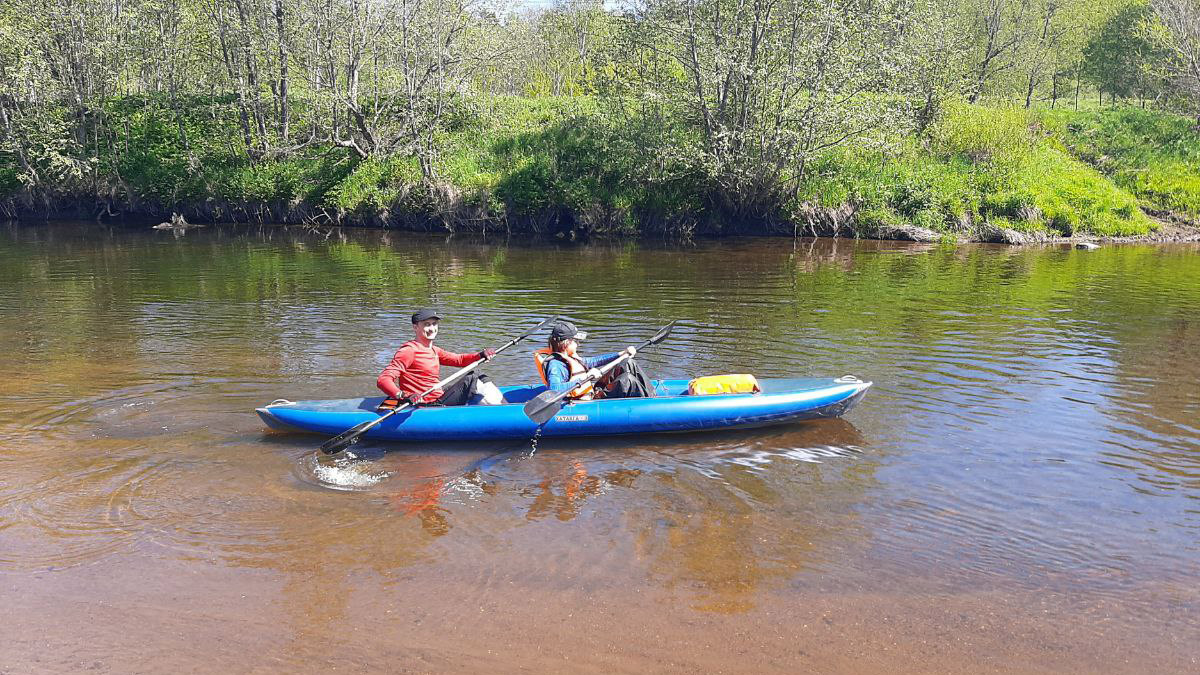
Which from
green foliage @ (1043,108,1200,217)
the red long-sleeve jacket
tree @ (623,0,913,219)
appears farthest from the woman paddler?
green foliage @ (1043,108,1200,217)

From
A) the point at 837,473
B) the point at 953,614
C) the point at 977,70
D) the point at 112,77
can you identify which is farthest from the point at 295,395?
the point at 977,70

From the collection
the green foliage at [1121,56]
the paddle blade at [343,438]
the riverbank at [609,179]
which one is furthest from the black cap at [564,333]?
the green foliage at [1121,56]

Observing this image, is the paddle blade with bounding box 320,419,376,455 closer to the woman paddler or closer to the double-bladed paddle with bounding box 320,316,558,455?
the double-bladed paddle with bounding box 320,316,558,455

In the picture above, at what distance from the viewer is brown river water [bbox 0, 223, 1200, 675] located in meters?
4.99

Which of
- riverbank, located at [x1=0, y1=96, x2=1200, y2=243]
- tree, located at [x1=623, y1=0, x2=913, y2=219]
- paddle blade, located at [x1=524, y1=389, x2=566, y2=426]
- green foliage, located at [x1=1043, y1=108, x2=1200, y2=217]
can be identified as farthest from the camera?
green foliage, located at [x1=1043, y1=108, x2=1200, y2=217]

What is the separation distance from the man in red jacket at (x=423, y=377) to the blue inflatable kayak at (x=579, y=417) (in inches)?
7.8

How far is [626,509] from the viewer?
6.80 metres

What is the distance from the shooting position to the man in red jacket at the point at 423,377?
8.13m

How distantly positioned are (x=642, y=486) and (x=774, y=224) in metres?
15.9

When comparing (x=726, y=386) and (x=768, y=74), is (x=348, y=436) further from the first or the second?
(x=768, y=74)

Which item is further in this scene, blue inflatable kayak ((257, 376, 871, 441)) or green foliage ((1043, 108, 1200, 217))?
green foliage ((1043, 108, 1200, 217))

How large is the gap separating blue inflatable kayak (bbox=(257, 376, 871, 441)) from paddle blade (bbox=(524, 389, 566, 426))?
8 centimetres

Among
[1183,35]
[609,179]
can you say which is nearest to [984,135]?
[1183,35]

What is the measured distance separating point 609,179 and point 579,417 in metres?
15.6
